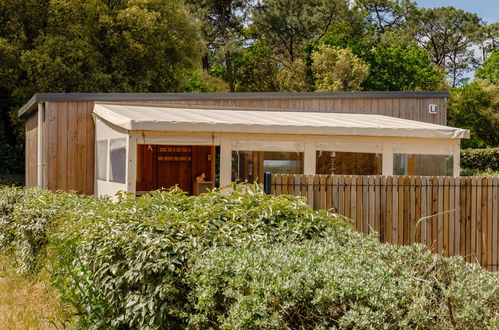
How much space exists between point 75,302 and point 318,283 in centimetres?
243

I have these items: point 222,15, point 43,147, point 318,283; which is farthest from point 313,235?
point 222,15

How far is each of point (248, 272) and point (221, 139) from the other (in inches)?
320

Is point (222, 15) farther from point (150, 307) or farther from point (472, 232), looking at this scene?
point (150, 307)

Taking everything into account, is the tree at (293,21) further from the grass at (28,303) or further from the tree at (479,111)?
the grass at (28,303)

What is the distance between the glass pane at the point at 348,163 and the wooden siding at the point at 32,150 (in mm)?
6655

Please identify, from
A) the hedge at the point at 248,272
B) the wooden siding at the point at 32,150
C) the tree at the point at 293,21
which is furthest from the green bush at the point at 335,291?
the tree at the point at 293,21

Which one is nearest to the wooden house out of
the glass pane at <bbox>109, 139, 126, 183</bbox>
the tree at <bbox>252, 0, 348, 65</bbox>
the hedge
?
the glass pane at <bbox>109, 139, 126, 183</bbox>

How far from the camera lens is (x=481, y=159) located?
2406 centimetres

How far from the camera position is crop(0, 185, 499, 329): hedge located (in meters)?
3.13

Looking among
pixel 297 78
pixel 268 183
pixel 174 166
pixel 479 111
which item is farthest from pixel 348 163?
pixel 479 111

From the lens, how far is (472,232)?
733 centimetres

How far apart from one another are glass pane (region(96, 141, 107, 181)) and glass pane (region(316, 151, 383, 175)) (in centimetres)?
411

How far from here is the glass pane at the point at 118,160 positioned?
1109 centimetres

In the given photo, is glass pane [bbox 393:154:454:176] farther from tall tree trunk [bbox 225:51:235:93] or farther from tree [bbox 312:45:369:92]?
tall tree trunk [bbox 225:51:235:93]
